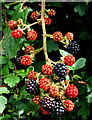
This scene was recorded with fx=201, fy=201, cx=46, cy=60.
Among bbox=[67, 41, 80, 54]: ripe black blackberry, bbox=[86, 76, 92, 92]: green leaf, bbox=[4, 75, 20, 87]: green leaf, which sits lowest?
bbox=[86, 76, 92, 92]: green leaf

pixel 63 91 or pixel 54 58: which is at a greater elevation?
pixel 54 58

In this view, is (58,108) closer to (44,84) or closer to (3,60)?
(44,84)

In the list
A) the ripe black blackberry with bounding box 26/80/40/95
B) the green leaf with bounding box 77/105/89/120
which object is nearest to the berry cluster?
the ripe black blackberry with bounding box 26/80/40/95

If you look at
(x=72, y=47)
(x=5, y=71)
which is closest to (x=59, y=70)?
(x=72, y=47)

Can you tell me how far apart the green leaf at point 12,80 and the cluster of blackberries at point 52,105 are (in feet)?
0.75

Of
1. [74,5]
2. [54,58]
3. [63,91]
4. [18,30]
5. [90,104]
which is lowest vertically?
[90,104]

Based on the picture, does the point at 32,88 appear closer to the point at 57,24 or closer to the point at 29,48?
the point at 29,48

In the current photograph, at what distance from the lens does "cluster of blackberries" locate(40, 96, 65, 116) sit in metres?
0.89

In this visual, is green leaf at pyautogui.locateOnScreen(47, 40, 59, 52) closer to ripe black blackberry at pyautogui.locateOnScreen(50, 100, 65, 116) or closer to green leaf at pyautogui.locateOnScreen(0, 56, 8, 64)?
green leaf at pyautogui.locateOnScreen(0, 56, 8, 64)

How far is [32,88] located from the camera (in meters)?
0.93

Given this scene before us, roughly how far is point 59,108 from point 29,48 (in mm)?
396

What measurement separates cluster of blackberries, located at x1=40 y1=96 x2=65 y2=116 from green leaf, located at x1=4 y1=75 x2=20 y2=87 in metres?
0.23

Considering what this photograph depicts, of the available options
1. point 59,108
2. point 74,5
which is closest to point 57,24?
point 74,5

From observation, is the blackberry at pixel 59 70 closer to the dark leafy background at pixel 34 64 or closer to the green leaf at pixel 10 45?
the dark leafy background at pixel 34 64
